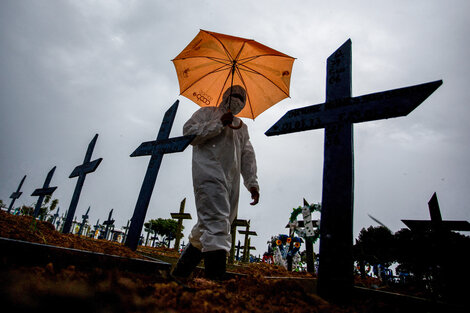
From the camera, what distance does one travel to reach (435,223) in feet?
9.92

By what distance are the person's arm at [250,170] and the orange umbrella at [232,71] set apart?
0.84 metres

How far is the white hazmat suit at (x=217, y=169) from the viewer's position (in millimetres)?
2451

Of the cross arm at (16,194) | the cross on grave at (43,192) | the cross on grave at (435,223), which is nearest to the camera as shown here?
the cross on grave at (435,223)

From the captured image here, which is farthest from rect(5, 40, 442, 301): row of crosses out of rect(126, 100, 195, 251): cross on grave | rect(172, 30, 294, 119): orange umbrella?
rect(126, 100, 195, 251): cross on grave

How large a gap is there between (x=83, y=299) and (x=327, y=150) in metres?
2.25

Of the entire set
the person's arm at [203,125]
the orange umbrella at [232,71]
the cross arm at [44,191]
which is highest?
the orange umbrella at [232,71]

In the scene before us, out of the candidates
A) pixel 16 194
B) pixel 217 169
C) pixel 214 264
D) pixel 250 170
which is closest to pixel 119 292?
pixel 214 264

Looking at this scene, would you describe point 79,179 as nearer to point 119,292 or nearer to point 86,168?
point 86,168

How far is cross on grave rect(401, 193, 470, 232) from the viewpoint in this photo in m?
3.02

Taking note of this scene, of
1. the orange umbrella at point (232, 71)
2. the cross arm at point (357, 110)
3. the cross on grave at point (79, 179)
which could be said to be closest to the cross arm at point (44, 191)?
the cross on grave at point (79, 179)

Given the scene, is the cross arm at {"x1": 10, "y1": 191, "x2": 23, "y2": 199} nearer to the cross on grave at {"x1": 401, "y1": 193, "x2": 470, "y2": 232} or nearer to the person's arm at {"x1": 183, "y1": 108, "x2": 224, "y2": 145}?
the person's arm at {"x1": 183, "y1": 108, "x2": 224, "y2": 145}

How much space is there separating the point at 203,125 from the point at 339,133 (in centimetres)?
160

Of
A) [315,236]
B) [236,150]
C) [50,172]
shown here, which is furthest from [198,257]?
[50,172]

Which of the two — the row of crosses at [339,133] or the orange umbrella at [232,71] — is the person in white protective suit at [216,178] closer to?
the row of crosses at [339,133]
